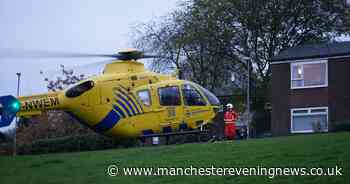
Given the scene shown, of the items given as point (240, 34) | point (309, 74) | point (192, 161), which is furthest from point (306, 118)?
point (192, 161)

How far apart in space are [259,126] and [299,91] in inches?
582

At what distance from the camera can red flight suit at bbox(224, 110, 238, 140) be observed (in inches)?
1123

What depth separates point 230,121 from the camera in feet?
94.4

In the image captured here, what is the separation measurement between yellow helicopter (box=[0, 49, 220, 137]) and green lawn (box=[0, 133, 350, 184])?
3435 millimetres

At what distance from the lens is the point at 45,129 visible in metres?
43.1

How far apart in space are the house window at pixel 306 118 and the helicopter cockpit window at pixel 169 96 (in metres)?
15.8

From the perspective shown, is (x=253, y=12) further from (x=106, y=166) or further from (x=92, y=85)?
(x=106, y=166)

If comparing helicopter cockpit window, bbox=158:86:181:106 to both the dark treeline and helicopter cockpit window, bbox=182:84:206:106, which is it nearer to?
helicopter cockpit window, bbox=182:84:206:106

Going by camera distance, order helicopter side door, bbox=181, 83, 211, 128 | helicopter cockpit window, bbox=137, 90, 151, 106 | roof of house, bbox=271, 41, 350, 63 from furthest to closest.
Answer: roof of house, bbox=271, 41, 350, 63
helicopter side door, bbox=181, 83, 211, 128
helicopter cockpit window, bbox=137, 90, 151, 106

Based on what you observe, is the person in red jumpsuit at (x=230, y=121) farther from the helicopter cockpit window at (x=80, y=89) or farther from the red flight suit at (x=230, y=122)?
the helicopter cockpit window at (x=80, y=89)

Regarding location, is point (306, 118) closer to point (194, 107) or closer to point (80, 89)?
point (194, 107)

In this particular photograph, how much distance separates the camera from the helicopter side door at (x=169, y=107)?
27.2m

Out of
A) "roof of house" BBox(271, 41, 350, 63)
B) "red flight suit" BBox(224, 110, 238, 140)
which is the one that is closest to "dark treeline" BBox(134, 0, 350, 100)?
"roof of house" BBox(271, 41, 350, 63)

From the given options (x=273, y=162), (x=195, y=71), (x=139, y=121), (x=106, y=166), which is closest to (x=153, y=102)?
(x=139, y=121)
